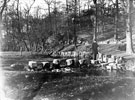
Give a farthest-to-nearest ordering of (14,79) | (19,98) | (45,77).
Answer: (45,77) < (14,79) < (19,98)

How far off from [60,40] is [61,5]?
10.2m

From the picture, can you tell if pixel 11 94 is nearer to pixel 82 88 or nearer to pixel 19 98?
pixel 19 98

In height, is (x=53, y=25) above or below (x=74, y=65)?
above

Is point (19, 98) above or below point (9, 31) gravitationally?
below

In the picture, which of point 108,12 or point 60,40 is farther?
point 108,12

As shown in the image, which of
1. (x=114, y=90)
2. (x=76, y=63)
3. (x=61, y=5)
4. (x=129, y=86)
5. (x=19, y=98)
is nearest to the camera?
(x=19, y=98)

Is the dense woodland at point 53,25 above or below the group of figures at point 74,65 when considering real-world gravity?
above

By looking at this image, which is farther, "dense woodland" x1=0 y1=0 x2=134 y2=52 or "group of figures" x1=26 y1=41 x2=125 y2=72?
"dense woodland" x1=0 y1=0 x2=134 y2=52

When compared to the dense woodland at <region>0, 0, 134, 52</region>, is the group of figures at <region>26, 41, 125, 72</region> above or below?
below

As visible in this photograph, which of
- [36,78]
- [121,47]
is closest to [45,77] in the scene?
[36,78]

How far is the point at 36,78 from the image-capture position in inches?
528

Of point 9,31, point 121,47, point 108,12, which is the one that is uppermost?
point 108,12

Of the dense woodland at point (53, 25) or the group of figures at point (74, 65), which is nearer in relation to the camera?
the group of figures at point (74, 65)

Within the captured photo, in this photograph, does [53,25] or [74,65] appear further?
[53,25]
